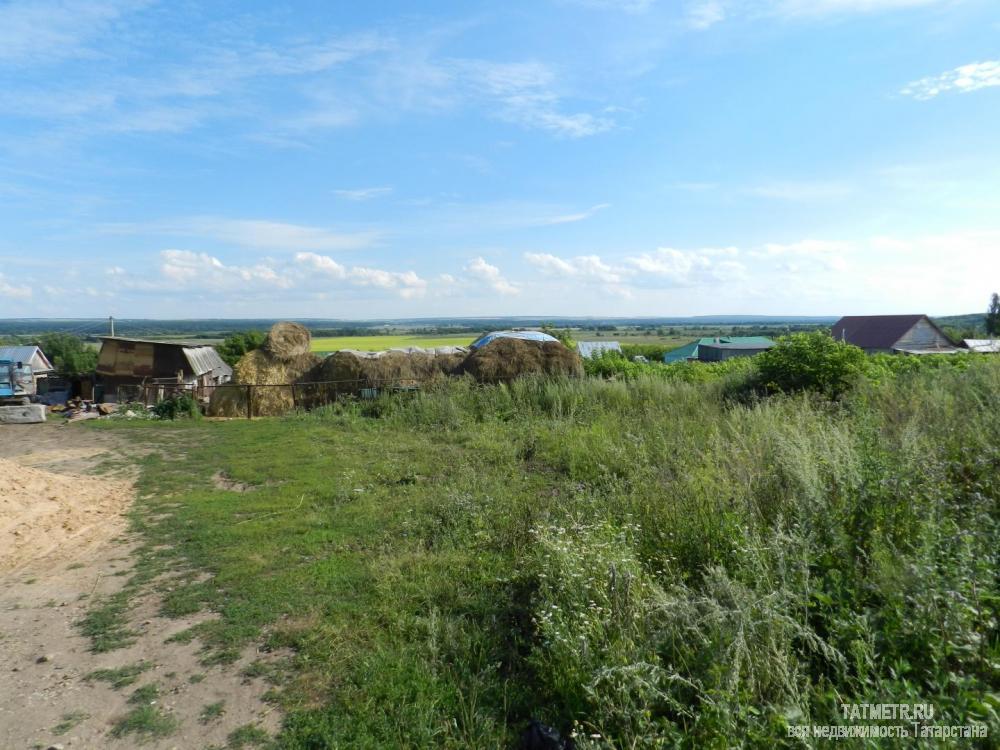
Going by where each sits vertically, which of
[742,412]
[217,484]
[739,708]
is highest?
[742,412]

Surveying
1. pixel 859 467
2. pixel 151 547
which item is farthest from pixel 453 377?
pixel 859 467

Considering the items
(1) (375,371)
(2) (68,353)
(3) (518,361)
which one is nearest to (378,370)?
(1) (375,371)

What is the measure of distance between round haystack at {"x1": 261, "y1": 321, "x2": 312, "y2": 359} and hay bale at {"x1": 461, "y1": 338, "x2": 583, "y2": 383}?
18.6 ft

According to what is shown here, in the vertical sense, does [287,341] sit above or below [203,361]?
above

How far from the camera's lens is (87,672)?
3.38 metres

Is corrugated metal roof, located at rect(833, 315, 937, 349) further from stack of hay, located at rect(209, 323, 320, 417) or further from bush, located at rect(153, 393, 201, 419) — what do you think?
bush, located at rect(153, 393, 201, 419)

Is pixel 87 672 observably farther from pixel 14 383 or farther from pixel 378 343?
pixel 378 343

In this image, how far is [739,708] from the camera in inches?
89.8

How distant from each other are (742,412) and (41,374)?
107ft

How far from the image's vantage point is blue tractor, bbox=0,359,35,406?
21.1 m

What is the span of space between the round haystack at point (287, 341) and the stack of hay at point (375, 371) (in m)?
1.48

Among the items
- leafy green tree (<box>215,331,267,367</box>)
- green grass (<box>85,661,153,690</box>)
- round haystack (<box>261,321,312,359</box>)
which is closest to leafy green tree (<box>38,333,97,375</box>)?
leafy green tree (<box>215,331,267,367</box>)

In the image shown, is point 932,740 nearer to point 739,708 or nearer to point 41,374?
point 739,708

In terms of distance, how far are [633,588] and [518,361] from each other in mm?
11350
